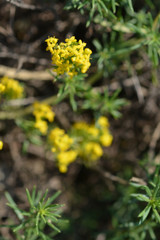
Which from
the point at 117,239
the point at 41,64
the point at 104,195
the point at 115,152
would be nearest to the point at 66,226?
the point at 104,195

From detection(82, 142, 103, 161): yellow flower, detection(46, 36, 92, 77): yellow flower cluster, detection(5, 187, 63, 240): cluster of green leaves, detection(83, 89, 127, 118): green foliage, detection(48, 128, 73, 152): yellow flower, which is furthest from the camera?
detection(82, 142, 103, 161): yellow flower

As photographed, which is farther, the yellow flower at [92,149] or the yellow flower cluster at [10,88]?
the yellow flower at [92,149]

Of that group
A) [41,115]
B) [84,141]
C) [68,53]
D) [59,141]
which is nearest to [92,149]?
[84,141]

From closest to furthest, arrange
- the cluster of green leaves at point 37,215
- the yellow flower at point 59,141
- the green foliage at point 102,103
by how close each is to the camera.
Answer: the cluster of green leaves at point 37,215, the yellow flower at point 59,141, the green foliage at point 102,103

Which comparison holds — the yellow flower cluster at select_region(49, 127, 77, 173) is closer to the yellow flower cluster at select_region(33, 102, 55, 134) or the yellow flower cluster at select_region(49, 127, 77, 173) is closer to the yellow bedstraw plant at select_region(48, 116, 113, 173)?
the yellow bedstraw plant at select_region(48, 116, 113, 173)

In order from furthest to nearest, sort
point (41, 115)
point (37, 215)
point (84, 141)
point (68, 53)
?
point (84, 141) → point (41, 115) → point (37, 215) → point (68, 53)

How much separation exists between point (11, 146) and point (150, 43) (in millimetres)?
2886

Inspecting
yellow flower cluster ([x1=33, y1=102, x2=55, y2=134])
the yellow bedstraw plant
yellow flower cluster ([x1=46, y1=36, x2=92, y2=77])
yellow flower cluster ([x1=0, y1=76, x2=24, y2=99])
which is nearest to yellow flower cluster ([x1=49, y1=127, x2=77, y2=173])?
the yellow bedstraw plant

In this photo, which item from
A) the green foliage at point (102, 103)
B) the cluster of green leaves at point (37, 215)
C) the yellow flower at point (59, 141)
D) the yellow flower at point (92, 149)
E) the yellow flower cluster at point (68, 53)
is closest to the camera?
the yellow flower cluster at point (68, 53)

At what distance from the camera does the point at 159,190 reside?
2.78m

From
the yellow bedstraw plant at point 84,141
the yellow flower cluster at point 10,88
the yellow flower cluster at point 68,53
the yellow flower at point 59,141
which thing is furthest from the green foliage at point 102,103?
the yellow flower cluster at point 68,53

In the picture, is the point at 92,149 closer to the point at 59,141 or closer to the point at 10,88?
the point at 59,141

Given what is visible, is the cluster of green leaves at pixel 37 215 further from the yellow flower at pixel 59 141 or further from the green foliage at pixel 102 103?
the green foliage at pixel 102 103

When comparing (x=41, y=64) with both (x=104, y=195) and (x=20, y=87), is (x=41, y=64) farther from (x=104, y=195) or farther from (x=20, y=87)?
(x=104, y=195)
